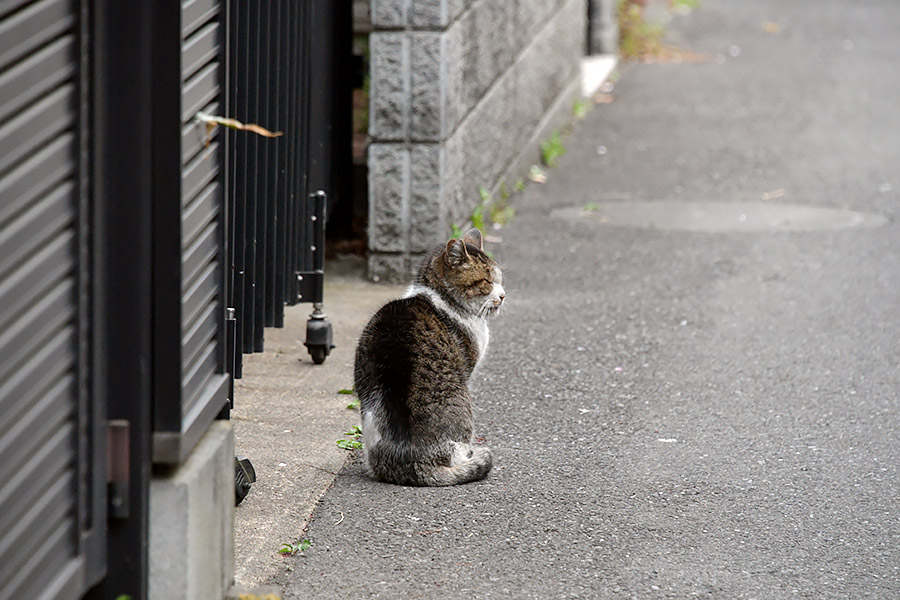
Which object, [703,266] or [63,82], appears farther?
[703,266]

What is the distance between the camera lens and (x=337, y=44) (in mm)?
7020

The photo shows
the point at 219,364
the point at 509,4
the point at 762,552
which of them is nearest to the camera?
the point at 219,364

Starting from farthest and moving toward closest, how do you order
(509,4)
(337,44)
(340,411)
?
(509,4) → (337,44) → (340,411)

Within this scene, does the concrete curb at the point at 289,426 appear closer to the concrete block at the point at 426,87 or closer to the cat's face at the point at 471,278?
the cat's face at the point at 471,278

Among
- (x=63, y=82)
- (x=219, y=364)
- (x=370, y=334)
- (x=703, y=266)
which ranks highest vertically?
(x=63, y=82)

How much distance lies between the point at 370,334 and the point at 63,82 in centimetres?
212

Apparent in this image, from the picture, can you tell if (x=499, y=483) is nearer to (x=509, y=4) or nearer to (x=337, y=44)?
(x=337, y=44)

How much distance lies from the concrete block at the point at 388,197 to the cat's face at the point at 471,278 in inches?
88.6

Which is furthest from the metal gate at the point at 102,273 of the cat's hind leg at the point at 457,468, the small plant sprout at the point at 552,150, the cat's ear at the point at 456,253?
the small plant sprout at the point at 552,150

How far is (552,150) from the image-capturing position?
10.5m

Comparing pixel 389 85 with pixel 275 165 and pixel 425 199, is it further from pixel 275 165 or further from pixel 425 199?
pixel 275 165

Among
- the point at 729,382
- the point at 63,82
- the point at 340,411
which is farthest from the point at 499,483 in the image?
the point at 63,82

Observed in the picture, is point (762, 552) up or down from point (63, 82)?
down

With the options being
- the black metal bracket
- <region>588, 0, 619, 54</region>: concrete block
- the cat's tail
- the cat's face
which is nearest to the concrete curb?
the cat's tail
